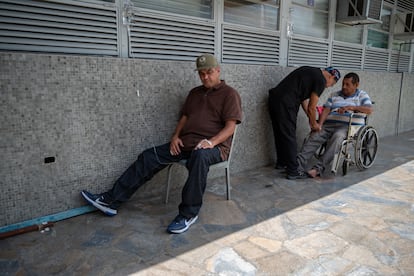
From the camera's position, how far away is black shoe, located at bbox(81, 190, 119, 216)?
261 centimetres

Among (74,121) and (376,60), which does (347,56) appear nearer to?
(376,60)

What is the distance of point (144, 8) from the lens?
2887 millimetres

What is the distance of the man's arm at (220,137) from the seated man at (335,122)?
1479 millimetres

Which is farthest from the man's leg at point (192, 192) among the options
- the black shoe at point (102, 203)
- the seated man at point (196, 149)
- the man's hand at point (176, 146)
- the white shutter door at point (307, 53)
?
the white shutter door at point (307, 53)

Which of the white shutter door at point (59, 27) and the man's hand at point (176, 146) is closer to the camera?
the white shutter door at point (59, 27)

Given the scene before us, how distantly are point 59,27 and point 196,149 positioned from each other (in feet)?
4.46

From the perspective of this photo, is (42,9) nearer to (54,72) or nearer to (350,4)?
(54,72)

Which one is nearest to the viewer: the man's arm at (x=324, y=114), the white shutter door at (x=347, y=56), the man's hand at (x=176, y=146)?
the man's hand at (x=176, y=146)

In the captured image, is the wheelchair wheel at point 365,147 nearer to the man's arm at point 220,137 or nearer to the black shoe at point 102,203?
the man's arm at point 220,137

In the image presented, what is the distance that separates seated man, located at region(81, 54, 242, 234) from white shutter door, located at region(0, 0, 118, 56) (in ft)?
2.62

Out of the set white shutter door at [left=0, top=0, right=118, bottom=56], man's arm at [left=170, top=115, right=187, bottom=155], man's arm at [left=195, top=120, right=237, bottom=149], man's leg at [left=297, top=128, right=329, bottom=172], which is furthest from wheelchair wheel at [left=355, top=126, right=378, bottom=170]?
white shutter door at [left=0, top=0, right=118, bottom=56]

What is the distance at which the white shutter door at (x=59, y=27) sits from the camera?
2.27 metres

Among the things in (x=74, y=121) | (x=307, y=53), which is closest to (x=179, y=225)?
(x=74, y=121)

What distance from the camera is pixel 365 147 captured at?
4.00m
